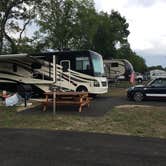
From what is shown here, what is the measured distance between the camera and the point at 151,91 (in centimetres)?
1823

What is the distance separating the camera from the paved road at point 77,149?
21.5ft

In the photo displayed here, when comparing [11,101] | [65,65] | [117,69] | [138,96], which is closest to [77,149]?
[11,101]

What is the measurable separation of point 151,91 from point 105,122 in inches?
294

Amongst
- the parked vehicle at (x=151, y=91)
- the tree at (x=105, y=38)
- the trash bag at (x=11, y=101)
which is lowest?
the trash bag at (x=11, y=101)

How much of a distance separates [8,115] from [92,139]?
213 inches

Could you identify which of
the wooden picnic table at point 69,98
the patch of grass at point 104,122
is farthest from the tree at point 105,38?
the patch of grass at point 104,122

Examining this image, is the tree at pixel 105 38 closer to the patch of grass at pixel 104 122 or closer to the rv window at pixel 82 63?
the rv window at pixel 82 63

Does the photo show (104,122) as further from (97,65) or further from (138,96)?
(97,65)

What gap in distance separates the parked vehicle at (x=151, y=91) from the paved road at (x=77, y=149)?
30.9 feet

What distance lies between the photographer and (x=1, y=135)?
926cm

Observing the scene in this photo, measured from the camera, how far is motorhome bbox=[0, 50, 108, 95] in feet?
63.0

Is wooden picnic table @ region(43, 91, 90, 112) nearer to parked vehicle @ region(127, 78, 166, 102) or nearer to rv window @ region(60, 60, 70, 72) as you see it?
parked vehicle @ region(127, 78, 166, 102)

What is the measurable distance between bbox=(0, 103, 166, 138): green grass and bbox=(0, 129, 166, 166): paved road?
1.01m

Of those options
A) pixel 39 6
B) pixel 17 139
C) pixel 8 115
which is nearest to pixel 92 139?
pixel 17 139
